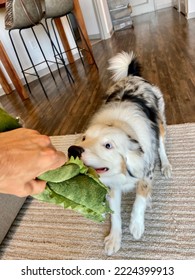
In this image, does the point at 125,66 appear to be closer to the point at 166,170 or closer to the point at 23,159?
the point at 166,170

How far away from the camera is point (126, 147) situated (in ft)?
3.17

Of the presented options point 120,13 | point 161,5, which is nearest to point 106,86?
point 120,13

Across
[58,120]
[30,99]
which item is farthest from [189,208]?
[30,99]

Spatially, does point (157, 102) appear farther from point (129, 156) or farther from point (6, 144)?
point (6, 144)

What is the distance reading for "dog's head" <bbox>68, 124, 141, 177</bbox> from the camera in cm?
87

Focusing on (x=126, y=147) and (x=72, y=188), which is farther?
(x=126, y=147)

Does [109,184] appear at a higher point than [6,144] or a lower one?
lower

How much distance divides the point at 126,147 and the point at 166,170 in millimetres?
472

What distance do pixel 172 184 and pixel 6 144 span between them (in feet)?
3.24

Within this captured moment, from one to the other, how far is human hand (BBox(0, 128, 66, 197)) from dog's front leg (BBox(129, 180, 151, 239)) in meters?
0.69

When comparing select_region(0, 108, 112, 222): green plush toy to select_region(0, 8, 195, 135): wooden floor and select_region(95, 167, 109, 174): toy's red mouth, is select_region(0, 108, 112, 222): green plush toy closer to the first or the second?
select_region(95, 167, 109, 174): toy's red mouth

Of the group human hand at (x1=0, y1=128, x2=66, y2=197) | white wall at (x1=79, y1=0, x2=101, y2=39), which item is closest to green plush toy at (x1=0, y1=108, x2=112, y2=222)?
human hand at (x1=0, y1=128, x2=66, y2=197)

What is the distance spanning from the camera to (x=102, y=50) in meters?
4.16

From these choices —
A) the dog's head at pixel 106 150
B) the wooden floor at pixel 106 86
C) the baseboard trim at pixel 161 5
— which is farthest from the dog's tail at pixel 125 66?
the baseboard trim at pixel 161 5
